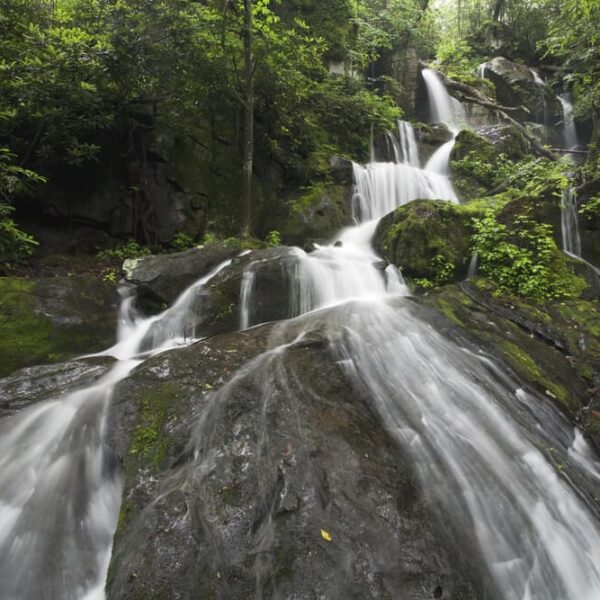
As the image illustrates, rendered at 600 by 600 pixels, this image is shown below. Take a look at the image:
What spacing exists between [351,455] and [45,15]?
8664 millimetres

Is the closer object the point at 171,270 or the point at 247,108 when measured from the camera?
the point at 171,270

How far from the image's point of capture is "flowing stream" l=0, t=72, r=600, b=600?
8.85 ft

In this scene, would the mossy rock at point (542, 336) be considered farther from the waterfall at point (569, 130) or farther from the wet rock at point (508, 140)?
the waterfall at point (569, 130)

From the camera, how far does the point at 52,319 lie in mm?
4973

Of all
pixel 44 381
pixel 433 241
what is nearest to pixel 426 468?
pixel 44 381

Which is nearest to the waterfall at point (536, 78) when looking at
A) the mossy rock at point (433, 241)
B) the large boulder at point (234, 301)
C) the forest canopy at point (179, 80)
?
the forest canopy at point (179, 80)

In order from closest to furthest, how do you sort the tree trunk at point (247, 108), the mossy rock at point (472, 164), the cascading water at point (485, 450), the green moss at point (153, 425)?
the cascading water at point (485, 450), the green moss at point (153, 425), the tree trunk at point (247, 108), the mossy rock at point (472, 164)

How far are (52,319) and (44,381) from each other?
1.15 meters

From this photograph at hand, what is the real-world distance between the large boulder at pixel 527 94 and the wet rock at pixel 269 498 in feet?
61.9

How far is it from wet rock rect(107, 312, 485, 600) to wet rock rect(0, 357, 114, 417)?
28.9 inches

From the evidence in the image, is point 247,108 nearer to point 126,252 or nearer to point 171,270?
point 126,252

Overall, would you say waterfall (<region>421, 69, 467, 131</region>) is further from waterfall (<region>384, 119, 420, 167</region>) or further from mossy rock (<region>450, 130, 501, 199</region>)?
mossy rock (<region>450, 130, 501, 199</region>)

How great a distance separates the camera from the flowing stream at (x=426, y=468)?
8.85ft

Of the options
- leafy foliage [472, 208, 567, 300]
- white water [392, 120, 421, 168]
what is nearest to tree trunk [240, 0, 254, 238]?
leafy foliage [472, 208, 567, 300]
